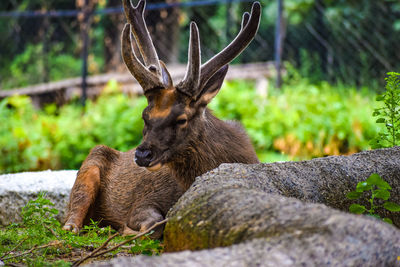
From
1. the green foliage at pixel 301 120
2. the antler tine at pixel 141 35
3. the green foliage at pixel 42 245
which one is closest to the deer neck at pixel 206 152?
the antler tine at pixel 141 35

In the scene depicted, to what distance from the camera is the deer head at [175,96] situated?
4555 mm

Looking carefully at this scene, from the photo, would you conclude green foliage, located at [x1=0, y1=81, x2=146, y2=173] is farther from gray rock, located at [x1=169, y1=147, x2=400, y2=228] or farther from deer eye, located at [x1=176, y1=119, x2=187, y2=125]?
gray rock, located at [x1=169, y1=147, x2=400, y2=228]

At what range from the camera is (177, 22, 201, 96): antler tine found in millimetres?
4594

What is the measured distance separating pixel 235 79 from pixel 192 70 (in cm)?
773

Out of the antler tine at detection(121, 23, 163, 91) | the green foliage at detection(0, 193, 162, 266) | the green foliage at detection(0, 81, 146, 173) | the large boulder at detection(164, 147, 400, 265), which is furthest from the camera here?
the green foliage at detection(0, 81, 146, 173)

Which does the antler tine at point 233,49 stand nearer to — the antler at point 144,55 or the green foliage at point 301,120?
the antler at point 144,55

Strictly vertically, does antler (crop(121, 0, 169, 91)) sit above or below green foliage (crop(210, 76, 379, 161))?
above

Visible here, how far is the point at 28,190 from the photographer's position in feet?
19.2

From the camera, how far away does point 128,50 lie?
4.83 meters

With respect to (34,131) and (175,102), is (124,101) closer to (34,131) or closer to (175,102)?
(34,131)

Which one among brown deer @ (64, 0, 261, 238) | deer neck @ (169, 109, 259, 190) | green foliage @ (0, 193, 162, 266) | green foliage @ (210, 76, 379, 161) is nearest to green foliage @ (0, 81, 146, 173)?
green foliage @ (210, 76, 379, 161)

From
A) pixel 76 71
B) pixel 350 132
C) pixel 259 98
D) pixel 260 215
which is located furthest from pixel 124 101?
pixel 260 215

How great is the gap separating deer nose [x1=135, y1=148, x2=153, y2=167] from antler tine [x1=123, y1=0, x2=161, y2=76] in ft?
3.09

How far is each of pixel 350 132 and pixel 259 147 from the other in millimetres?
1416
